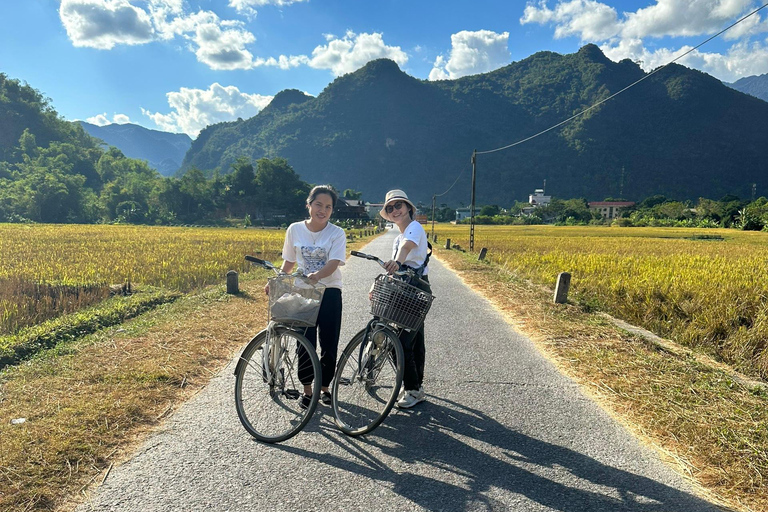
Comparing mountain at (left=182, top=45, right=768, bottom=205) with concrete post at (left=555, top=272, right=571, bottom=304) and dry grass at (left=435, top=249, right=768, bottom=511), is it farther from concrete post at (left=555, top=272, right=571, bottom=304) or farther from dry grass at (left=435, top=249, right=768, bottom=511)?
dry grass at (left=435, top=249, right=768, bottom=511)

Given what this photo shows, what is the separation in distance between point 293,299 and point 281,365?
2.03 ft

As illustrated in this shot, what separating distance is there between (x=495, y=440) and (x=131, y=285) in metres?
7.79

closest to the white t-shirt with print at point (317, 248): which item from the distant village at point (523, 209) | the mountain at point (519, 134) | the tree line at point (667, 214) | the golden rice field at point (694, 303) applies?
the golden rice field at point (694, 303)

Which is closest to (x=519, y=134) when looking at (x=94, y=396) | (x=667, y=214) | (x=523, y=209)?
(x=523, y=209)

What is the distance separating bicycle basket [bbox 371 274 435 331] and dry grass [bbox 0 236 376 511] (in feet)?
5.99

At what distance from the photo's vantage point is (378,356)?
2928 millimetres

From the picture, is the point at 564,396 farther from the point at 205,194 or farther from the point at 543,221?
the point at 543,221

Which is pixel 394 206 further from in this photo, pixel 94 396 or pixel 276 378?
pixel 94 396

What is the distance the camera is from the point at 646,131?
119 metres

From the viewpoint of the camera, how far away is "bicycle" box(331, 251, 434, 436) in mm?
2684

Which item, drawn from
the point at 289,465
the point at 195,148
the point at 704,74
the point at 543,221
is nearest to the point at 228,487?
the point at 289,465

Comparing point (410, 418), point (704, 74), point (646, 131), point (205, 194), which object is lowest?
point (410, 418)

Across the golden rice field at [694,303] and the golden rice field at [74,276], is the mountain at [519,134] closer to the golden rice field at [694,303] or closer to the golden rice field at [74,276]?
the golden rice field at [74,276]

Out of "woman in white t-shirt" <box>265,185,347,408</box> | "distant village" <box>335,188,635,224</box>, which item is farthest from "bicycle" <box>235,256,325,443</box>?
"distant village" <box>335,188,635,224</box>
